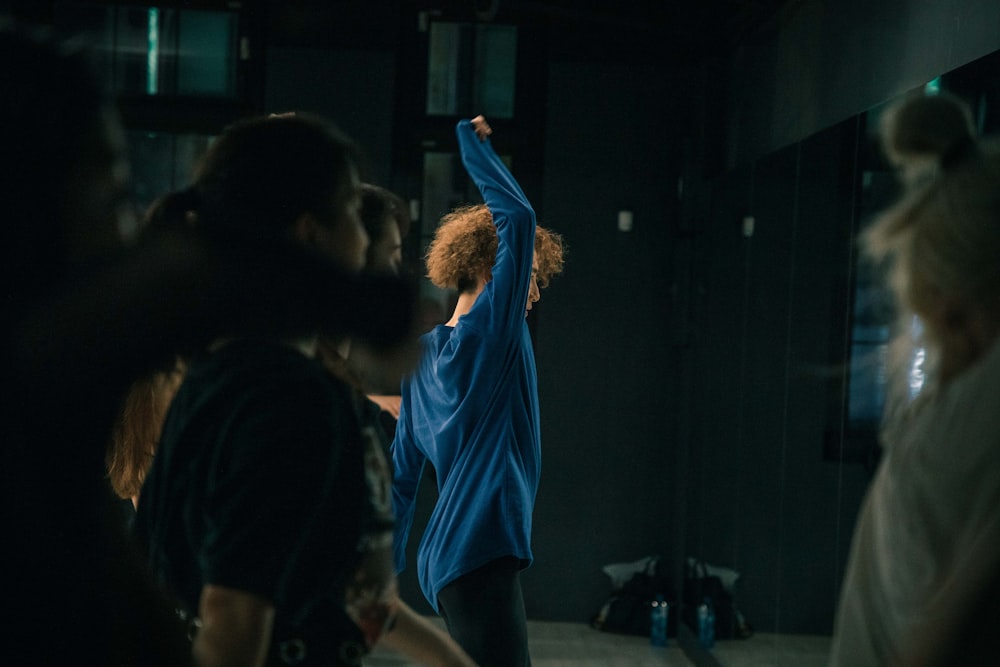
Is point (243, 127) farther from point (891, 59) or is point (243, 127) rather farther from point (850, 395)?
point (891, 59)

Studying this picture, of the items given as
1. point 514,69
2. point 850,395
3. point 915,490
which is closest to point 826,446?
point 850,395

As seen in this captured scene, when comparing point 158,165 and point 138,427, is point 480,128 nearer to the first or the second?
point 138,427

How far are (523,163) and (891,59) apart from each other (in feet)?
7.63

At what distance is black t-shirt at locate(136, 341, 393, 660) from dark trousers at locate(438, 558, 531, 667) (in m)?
1.20

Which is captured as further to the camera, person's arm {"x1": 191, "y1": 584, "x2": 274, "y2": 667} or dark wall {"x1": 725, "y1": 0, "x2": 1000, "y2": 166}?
dark wall {"x1": 725, "y1": 0, "x2": 1000, "y2": 166}

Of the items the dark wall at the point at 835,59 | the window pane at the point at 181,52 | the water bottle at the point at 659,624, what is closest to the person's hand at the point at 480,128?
the dark wall at the point at 835,59

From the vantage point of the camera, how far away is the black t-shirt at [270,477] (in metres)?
0.70

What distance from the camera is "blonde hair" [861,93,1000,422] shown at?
2.19 ft

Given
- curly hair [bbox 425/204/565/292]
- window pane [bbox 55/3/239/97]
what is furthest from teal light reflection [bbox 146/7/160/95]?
curly hair [bbox 425/204/565/292]

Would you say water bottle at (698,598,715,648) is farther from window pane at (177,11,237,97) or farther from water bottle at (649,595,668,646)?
window pane at (177,11,237,97)

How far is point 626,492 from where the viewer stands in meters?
4.69

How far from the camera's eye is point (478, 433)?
1918 mm

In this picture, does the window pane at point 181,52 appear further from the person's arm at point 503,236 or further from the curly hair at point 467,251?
the person's arm at point 503,236

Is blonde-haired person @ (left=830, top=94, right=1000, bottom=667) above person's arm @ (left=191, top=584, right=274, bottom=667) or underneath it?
above
